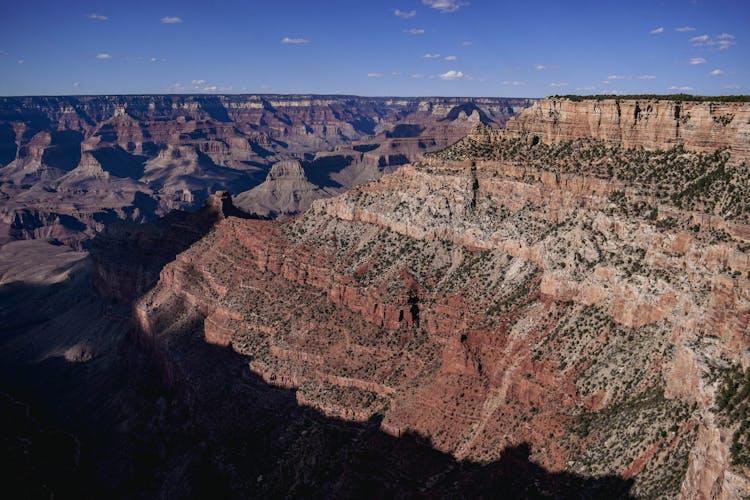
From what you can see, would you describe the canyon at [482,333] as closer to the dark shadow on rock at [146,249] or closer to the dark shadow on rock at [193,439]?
the dark shadow on rock at [193,439]

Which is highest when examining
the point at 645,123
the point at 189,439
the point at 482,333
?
the point at 645,123

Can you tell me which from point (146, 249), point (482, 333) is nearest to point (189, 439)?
point (482, 333)

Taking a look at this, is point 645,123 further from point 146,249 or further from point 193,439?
point 146,249

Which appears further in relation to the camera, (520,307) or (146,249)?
(146,249)

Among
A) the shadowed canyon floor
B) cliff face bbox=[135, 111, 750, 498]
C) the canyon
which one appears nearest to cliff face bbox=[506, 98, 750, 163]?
the canyon

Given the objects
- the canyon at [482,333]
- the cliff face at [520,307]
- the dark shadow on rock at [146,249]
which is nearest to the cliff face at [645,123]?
the canyon at [482,333]

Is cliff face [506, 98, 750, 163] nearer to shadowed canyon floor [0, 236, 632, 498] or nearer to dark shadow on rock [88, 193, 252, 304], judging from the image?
shadowed canyon floor [0, 236, 632, 498]

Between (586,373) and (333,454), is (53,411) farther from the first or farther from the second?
(586,373)
